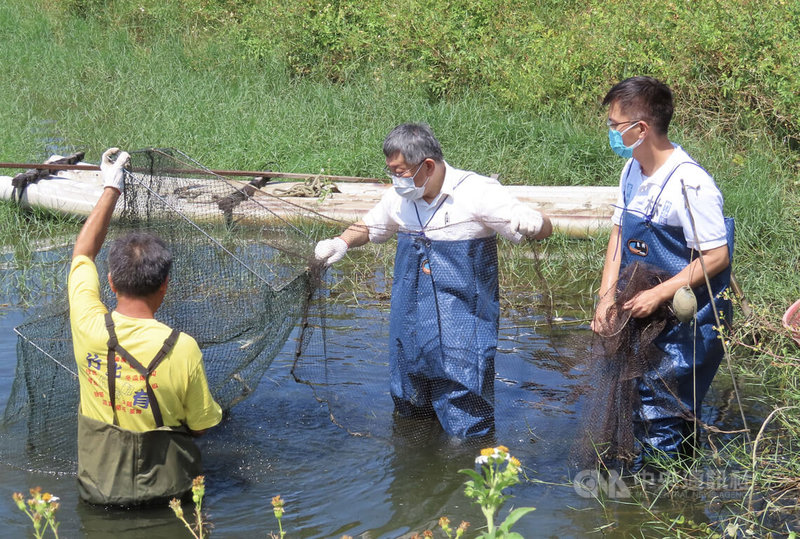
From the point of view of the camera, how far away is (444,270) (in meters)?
4.16

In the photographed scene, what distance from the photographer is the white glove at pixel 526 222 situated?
3.86 m

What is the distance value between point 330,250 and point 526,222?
102cm

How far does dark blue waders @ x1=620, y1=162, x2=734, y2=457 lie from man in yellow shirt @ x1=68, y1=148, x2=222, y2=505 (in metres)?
1.86

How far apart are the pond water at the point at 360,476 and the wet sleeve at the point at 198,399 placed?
1.59ft

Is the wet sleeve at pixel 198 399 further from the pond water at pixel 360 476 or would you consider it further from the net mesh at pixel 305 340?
the net mesh at pixel 305 340

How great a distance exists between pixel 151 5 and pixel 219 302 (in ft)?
36.2

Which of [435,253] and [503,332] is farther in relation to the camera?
[503,332]

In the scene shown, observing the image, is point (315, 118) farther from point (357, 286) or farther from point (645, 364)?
point (645, 364)

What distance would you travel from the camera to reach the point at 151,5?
14.3 meters

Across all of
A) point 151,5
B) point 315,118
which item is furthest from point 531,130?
point 151,5

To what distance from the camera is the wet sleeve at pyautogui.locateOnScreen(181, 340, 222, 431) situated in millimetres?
3418

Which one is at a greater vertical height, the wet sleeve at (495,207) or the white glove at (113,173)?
the white glove at (113,173)

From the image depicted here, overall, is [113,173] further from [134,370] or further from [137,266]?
[134,370]

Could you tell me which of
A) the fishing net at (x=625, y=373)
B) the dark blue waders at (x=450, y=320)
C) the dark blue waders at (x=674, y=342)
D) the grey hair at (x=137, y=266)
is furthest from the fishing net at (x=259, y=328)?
the grey hair at (x=137, y=266)
